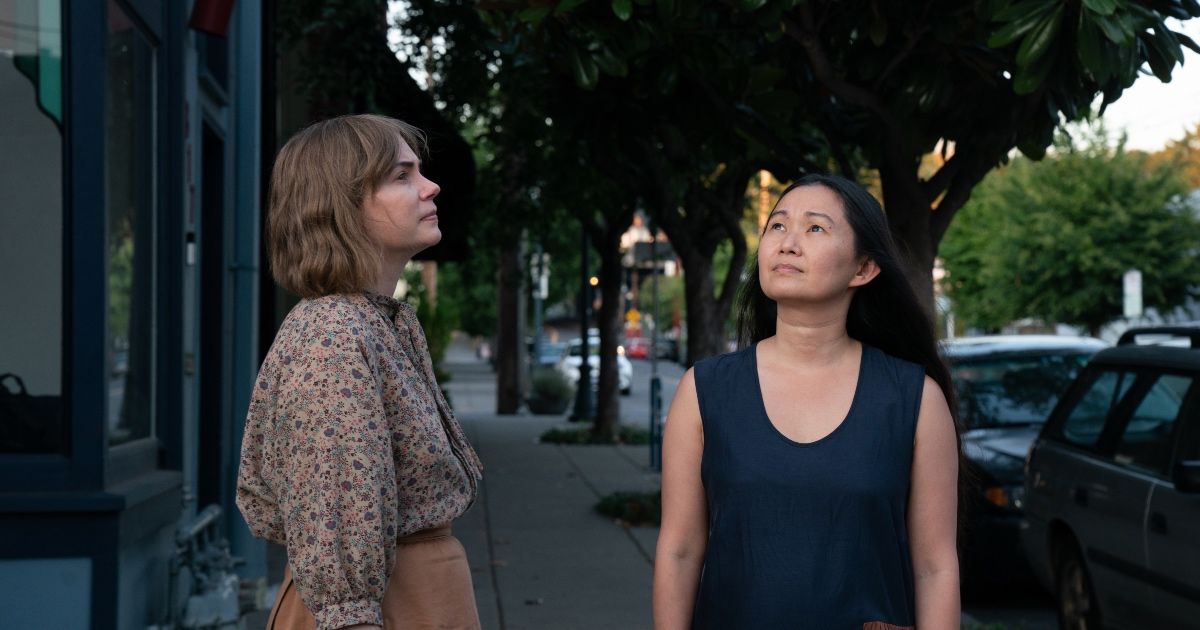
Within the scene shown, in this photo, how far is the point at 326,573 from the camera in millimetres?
2551

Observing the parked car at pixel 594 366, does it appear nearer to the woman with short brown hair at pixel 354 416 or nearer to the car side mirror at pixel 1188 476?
the car side mirror at pixel 1188 476

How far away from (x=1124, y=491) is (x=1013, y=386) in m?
3.30

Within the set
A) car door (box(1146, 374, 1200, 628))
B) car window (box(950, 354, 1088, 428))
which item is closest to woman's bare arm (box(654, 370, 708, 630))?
car door (box(1146, 374, 1200, 628))

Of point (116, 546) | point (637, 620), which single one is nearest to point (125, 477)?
point (116, 546)

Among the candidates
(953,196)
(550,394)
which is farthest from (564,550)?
(550,394)

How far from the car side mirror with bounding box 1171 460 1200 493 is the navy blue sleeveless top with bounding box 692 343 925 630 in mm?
3209

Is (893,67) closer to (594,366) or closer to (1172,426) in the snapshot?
(1172,426)

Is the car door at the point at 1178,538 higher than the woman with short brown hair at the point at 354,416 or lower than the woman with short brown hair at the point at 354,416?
lower

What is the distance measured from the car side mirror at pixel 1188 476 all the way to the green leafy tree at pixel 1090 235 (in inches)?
1376

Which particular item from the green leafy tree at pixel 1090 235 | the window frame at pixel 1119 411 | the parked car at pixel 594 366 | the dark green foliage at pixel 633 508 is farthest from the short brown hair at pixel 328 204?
the green leafy tree at pixel 1090 235

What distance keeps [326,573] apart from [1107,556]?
507 cm

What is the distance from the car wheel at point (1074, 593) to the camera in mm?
7094

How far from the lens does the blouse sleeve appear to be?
8.38ft

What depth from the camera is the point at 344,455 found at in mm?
2564
